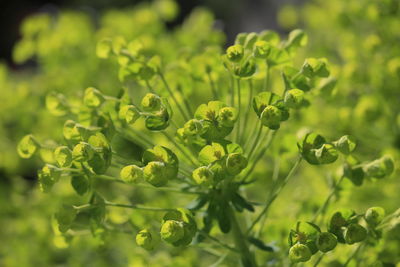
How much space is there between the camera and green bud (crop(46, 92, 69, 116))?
1306 millimetres

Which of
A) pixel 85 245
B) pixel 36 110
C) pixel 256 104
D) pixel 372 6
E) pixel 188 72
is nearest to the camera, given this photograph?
pixel 256 104

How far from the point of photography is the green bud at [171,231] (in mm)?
965

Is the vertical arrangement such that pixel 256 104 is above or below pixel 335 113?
above

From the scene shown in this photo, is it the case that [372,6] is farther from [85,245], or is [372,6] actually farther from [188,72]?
[85,245]

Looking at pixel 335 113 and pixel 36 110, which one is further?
pixel 36 110

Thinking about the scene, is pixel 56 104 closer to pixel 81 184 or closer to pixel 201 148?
pixel 81 184

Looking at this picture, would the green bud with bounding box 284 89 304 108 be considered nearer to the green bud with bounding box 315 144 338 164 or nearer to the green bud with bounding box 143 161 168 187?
the green bud with bounding box 315 144 338 164

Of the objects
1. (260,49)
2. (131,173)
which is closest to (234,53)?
(260,49)

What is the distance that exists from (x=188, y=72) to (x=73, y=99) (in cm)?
27

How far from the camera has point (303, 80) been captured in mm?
1137

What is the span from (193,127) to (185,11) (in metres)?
7.46

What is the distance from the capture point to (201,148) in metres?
Answer: 1.06

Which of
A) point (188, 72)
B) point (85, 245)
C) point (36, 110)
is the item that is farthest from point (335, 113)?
point (36, 110)

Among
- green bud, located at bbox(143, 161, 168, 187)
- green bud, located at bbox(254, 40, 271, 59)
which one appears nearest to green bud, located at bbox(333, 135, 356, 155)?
green bud, located at bbox(254, 40, 271, 59)
